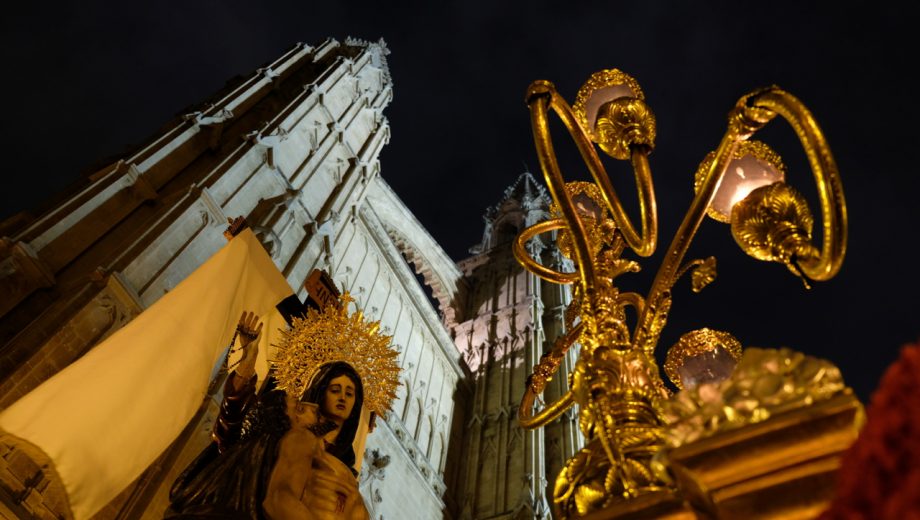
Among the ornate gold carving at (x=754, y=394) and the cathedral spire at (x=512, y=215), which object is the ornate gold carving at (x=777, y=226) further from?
the cathedral spire at (x=512, y=215)

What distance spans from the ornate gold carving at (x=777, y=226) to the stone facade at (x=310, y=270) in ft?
5.78

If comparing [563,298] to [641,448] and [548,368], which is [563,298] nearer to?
[548,368]

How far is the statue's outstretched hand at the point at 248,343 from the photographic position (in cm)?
504

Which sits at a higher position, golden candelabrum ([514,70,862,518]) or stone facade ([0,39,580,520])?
stone facade ([0,39,580,520])

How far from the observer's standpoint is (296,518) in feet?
8.98

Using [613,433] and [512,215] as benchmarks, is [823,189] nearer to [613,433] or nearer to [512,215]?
[613,433]

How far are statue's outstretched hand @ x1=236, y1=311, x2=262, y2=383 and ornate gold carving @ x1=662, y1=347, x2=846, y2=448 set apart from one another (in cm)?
430

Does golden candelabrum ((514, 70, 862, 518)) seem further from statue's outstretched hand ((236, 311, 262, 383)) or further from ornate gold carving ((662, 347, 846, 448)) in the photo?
statue's outstretched hand ((236, 311, 262, 383))

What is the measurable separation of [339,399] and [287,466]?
99 centimetres

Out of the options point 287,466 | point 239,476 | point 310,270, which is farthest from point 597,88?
point 310,270

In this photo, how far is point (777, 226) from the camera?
83.7 inches

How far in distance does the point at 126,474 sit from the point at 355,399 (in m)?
1.95

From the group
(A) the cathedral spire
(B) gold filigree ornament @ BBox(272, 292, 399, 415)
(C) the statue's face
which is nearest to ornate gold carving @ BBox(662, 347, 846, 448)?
(C) the statue's face

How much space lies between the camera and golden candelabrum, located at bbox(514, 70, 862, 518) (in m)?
1.21
